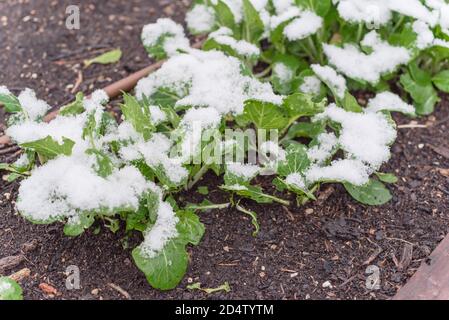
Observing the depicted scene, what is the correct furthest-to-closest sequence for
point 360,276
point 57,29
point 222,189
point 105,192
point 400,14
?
1. point 57,29
2. point 400,14
3. point 222,189
4. point 360,276
5. point 105,192

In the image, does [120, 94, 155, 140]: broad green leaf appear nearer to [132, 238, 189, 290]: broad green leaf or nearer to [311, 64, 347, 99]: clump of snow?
[132, 238, 189, 290]: broad green leaf

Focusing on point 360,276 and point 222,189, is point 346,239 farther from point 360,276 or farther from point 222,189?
point 222,189

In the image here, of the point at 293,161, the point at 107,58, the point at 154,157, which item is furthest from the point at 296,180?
the point at 107,58

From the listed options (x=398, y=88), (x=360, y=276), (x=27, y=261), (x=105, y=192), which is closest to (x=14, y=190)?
(x=27, y=261)

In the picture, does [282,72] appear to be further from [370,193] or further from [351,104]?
[370,193]

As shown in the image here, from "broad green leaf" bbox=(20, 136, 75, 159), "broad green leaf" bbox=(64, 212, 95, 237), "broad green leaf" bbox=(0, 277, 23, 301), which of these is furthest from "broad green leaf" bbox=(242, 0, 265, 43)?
"broad green leaf" bbox=(0, 277, 23, 301)
